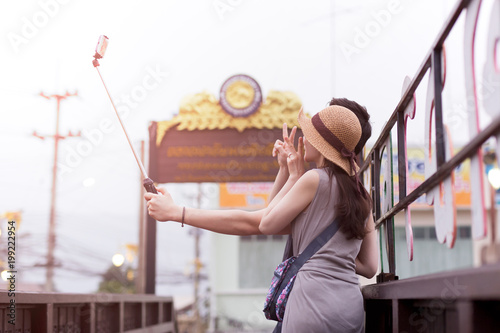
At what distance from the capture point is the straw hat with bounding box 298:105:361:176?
2604mm

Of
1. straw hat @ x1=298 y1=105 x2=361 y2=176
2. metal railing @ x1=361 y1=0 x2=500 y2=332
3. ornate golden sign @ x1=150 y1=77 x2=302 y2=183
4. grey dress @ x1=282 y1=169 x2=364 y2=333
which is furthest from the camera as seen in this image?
ornate golden sign @ x1=150 y1=77 x2=302 y2=183

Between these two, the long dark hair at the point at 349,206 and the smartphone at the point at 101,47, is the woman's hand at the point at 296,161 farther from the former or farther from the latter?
the smartphone at the point at 101,47

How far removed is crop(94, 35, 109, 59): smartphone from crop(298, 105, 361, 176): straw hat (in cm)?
92

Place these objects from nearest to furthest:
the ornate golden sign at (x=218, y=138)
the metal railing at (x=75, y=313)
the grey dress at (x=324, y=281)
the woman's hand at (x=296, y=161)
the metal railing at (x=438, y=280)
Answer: the metal railing at (x=438, y=280) < the grey dress at (x=324, y=281) < the woman's hand at (x=296, y=161) < the metal railing at (x=75, y=313) < the ornate golden sign at (x=218, y=138)

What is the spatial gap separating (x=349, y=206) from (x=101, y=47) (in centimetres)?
121

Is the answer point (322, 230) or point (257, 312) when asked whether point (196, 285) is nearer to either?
point (257, 312)

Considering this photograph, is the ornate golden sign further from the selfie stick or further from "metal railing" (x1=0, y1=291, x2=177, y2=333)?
the selfie stick

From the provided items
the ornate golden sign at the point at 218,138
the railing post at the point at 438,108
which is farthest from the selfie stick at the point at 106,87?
the ornate golden sign at the point at 218,138

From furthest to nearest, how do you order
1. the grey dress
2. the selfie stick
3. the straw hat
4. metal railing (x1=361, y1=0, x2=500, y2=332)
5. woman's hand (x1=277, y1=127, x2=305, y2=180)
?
woman's hand (x1=277, y1=127, x2=305, y2=180)
the selfie stick
the straw hat
the grey dress
metal railing (x1=361, y1=0, x2=500, y2=332)

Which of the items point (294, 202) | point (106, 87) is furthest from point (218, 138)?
point (294, 202)

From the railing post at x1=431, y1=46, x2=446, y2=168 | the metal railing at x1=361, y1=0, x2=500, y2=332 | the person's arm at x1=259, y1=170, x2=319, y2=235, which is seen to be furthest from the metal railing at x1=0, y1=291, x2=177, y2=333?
the railing post at x1=431, y1=46, x2=446, y2=168

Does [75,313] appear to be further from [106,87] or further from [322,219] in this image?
[322,219]

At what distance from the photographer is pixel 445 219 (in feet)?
6.67

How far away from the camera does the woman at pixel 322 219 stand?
246 centimetres
